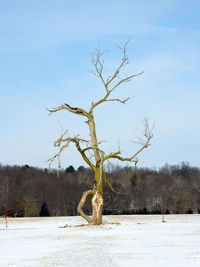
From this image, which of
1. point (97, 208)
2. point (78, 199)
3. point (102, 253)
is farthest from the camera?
point (78, 199)

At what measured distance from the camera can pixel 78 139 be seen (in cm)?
2302

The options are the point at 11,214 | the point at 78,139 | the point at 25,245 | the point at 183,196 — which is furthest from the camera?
the point at 183,196

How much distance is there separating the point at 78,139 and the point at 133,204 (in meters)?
41.5

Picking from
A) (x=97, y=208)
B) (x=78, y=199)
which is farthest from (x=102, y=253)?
(x=78, y=199)

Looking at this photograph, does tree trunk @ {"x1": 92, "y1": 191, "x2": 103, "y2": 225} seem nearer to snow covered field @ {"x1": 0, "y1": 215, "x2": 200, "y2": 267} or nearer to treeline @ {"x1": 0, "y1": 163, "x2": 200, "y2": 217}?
snow covered field @ {"x1": 0, "y1": 215, "x2": 200, "y2": 267}

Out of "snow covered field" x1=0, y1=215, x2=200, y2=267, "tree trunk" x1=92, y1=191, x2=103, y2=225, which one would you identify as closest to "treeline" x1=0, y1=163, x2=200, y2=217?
"tree trunk" x1=92, y1=191, x2=103, y2=225

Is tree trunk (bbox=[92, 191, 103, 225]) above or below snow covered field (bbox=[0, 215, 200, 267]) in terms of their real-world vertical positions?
above

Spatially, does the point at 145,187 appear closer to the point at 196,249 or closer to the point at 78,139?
the point at 78,139

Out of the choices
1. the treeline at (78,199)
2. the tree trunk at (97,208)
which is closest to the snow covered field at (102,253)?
the tree trunk at (97,208)

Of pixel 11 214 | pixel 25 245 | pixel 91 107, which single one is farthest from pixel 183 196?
pixel 25 245

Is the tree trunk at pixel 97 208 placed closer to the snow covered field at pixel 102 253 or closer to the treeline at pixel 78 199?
the snow covered field at pixel 102 253

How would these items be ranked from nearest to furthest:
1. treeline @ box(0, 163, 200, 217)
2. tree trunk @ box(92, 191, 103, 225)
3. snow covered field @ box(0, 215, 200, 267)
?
1. snow covered field @ box(0, 215, 200, 267)
2. tree trunk @ box(92, 191, 103, 225)
3. treeline @ box(0, 163, 200, 217)

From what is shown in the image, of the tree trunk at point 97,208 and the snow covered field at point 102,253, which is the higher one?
the tree trunk at point 97,208

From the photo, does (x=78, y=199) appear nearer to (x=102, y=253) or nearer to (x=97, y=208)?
(x=97, y=208)
